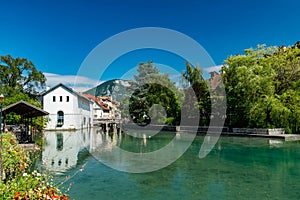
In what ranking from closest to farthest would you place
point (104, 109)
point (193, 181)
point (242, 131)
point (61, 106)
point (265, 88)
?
point (193, 181)
point (265, 88)
point (242, 131)
point (61, 106)
point (104, 109)

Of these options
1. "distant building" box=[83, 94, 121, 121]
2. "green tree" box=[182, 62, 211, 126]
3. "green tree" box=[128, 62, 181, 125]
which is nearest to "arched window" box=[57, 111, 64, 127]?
"green tree" box=[128, 62, 181, 125]

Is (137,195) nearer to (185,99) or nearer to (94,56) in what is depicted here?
(94,56)

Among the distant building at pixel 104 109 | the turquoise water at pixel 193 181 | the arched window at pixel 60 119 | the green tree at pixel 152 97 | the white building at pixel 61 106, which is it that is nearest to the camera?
the turquoise water at pixel 193 181

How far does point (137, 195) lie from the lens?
6.71 metres

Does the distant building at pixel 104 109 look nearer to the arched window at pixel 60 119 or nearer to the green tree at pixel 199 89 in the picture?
the arched window at pixel 60 119

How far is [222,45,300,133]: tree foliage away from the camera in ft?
77.2

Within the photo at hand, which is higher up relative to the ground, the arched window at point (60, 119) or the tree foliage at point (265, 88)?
the tree foliage at point (265, 88)

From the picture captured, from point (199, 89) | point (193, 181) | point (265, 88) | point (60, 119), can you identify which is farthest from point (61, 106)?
point (193, 181)

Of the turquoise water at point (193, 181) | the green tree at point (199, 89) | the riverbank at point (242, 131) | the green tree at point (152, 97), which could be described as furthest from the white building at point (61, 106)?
the turquoise water at point (193, 181)

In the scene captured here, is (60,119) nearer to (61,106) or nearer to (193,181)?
(61,106)

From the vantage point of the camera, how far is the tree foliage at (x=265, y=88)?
926 inches

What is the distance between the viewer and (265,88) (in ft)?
81.1

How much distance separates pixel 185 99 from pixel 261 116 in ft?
35.8

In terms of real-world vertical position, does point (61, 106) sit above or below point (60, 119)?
above
